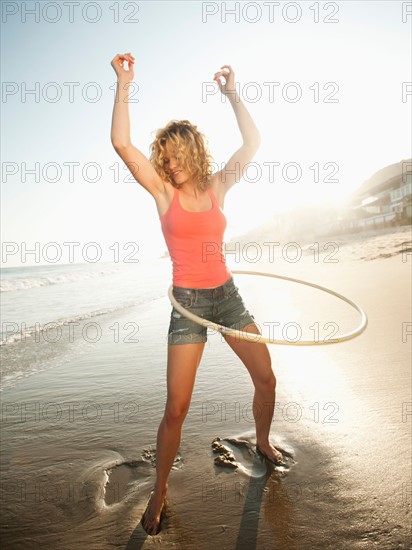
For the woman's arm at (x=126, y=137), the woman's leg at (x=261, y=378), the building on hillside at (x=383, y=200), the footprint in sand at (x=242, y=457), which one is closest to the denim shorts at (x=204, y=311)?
the woman's leg at (x=261, y=378)

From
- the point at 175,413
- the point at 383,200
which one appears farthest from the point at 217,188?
the point at 383,200

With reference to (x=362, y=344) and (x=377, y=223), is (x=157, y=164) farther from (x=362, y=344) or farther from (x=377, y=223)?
(x=377, y=223)

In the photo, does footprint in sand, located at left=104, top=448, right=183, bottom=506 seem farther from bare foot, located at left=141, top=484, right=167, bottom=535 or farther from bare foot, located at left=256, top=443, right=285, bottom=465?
bare foot, located at left=256, top=443, right=285, bottom=465

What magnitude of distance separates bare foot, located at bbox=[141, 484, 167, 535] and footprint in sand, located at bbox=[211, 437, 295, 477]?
69 centimetres

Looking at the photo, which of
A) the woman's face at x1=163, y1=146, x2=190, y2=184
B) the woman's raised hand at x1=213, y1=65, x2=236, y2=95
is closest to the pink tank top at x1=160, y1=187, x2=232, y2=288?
the woman's face at x1=163, y1=146, x2=190, y2=184

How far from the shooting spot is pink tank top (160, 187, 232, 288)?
2.62 m

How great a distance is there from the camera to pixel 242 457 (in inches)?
126

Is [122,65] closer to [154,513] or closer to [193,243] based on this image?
[193,243]

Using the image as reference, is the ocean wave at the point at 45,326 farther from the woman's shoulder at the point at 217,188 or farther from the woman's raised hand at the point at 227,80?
the woman's raised hand at the point at 227,80

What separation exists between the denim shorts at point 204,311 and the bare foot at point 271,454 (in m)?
1.07

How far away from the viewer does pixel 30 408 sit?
4480 millimetres

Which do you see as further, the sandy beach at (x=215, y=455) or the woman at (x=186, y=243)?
the woman at (x=186, y=243)

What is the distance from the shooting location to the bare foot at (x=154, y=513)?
7.97 feet

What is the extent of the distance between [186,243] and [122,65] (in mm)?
1276
